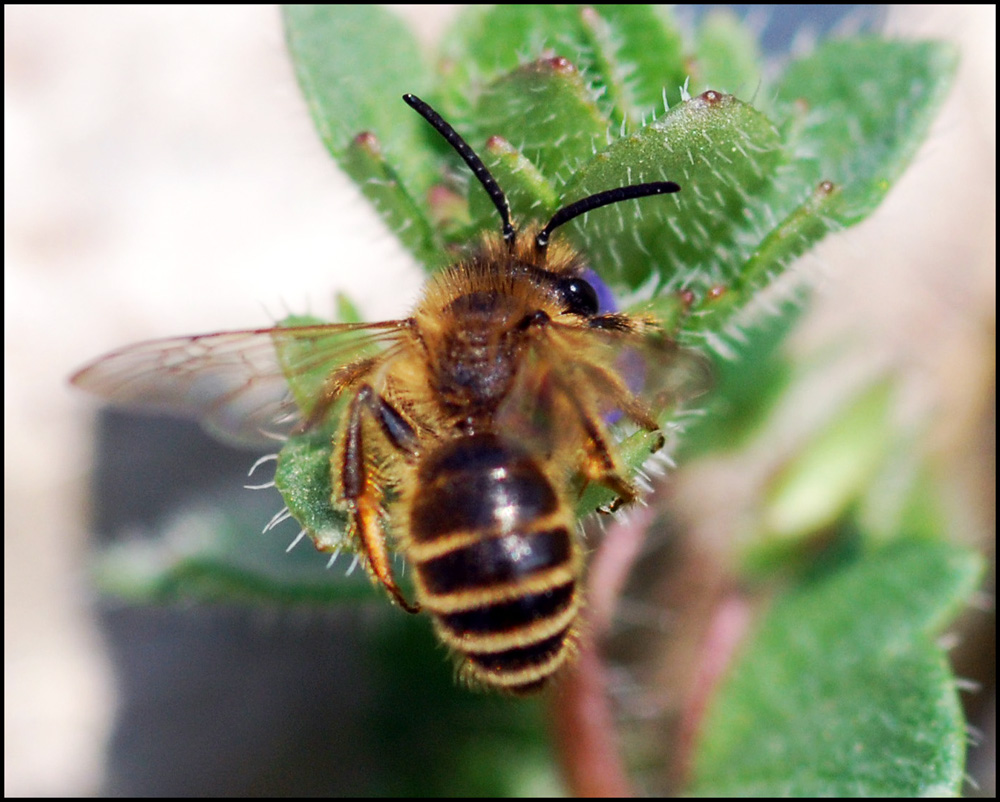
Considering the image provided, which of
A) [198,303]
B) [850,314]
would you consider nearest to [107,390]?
[198,303]

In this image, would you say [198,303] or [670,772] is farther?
[198,303]

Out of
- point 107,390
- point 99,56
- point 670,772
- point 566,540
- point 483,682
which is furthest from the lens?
point 99,56

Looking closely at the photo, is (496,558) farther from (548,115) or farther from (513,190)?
(548,115)

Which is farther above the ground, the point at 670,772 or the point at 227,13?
the point at 227,13

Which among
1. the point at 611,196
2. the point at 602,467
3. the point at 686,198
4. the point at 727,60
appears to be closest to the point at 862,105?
the point at 727,60

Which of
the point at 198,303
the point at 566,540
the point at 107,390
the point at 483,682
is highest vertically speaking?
the point at 198,303

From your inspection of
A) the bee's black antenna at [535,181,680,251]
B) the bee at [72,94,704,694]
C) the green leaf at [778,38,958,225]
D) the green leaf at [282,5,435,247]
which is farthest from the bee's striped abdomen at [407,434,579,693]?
the green leaf at [778,38,958,225]

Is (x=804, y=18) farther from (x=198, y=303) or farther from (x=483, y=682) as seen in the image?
(x=483, y=682)

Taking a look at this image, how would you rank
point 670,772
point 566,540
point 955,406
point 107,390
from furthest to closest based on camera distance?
point 955,406, point 670,772, point 107,390, point 566,540

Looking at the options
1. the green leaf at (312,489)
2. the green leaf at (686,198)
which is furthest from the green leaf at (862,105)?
the green leaf at (312,489)
